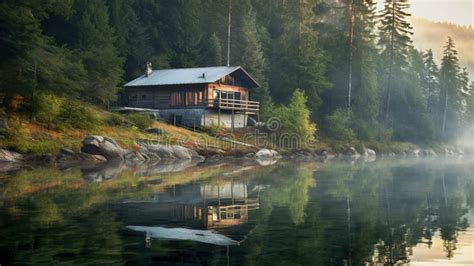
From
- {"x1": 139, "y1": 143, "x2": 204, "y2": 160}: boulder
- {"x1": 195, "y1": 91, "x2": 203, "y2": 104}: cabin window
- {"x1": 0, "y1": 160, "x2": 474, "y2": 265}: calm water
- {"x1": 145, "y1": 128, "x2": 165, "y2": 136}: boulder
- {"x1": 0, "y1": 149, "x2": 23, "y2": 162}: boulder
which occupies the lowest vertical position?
{"x1": 0, "y1": 160, "x2": 474, "y2": 265}: calm water

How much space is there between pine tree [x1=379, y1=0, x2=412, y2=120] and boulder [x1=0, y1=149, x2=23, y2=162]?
5555 centimetres

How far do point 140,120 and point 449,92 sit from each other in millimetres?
68457

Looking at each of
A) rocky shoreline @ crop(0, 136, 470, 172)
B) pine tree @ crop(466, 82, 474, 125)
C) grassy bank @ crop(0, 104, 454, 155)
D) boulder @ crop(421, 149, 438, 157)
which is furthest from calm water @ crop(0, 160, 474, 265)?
pine tree @ crop(466, 82, 474, 125)

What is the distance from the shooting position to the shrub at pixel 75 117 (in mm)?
45500

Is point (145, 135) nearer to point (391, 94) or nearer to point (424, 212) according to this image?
point (424, 212)

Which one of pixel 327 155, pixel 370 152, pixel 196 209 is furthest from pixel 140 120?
pixel 196 209

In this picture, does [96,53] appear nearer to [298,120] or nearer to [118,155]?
[118,155]

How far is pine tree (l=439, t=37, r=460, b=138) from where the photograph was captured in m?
97.7

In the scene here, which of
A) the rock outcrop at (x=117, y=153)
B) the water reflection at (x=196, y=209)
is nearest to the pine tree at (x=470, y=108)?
the rock outcrop at (x=117, y=153)

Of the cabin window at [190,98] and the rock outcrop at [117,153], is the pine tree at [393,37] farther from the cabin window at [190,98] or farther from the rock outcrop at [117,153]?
the rock outcrop at [117,153]

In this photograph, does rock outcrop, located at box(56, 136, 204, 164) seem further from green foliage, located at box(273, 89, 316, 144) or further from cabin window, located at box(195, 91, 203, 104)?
green foliage, located at box(273, 89, 316, 144)

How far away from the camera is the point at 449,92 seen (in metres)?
99.2

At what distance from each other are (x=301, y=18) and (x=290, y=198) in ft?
195

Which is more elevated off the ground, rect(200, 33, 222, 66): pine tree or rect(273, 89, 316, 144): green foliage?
rect(200, 33, 222, 66): pine tree
